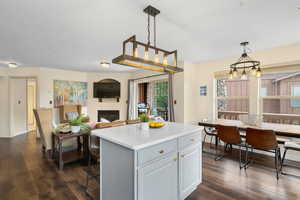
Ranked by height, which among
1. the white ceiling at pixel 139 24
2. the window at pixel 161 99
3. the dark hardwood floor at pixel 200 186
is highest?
the white ceiling at pixel 139 24

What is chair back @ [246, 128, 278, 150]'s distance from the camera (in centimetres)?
242

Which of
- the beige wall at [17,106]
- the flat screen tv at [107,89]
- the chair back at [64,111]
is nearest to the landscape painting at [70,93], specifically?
the chair back at [64,111]

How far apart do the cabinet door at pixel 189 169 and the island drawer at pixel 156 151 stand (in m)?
0.22

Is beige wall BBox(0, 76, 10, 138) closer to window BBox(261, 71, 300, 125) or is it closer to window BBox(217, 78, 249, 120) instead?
window BBox(217, 78, 249, 120)

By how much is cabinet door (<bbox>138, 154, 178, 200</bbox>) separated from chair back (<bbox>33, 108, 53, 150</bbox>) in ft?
9.48

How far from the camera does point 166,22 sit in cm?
216

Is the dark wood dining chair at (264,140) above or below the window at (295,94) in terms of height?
below

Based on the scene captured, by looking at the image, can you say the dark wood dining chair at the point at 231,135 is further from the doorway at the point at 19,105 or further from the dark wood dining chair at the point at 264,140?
the doorway at the point at 19,105

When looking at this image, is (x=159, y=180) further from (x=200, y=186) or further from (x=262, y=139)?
(x=262, y=139)

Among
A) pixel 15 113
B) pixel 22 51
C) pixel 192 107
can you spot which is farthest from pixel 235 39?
pixel 15 113

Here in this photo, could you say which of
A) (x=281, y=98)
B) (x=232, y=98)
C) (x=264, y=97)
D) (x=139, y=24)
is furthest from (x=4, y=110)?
(x=281, y=98)

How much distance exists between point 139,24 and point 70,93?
15.4 feet

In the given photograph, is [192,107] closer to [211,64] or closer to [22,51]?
[211,64]

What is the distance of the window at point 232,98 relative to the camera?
3.89 m
